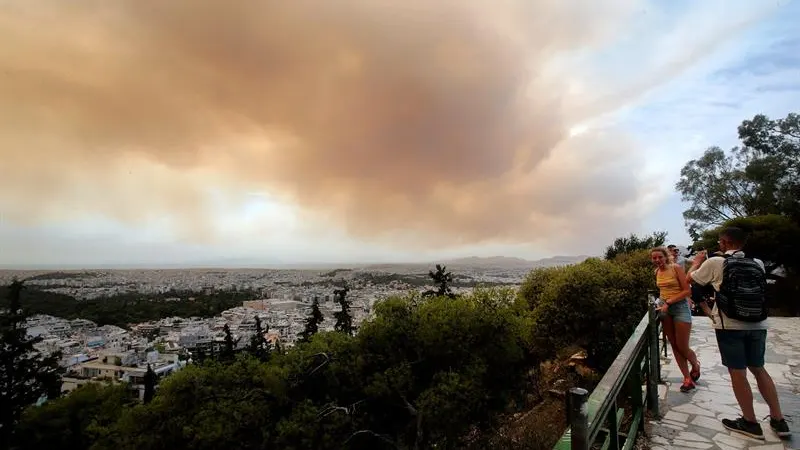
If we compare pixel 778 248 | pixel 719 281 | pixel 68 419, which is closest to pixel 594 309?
pixel 719 281

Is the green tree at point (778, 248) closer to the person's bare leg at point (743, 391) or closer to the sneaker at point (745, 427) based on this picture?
the sneaker at point (745, 427)

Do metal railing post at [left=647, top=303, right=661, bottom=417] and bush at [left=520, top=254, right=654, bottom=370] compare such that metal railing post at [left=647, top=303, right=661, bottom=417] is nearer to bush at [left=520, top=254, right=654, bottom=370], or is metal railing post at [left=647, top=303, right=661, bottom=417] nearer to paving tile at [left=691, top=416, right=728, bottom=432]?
paving tile at [left=691, top=416, right=728, bottom=432]

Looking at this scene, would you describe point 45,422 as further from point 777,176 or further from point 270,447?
point 777,176

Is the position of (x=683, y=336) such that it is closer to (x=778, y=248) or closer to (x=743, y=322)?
(x=743, y=322)

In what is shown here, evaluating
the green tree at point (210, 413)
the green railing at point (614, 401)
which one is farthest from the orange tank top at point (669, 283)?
the green tree at point (210, 413)

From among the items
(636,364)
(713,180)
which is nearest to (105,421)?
(636,364)

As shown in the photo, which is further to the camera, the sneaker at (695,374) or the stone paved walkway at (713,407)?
the sneaker at (695,374)
